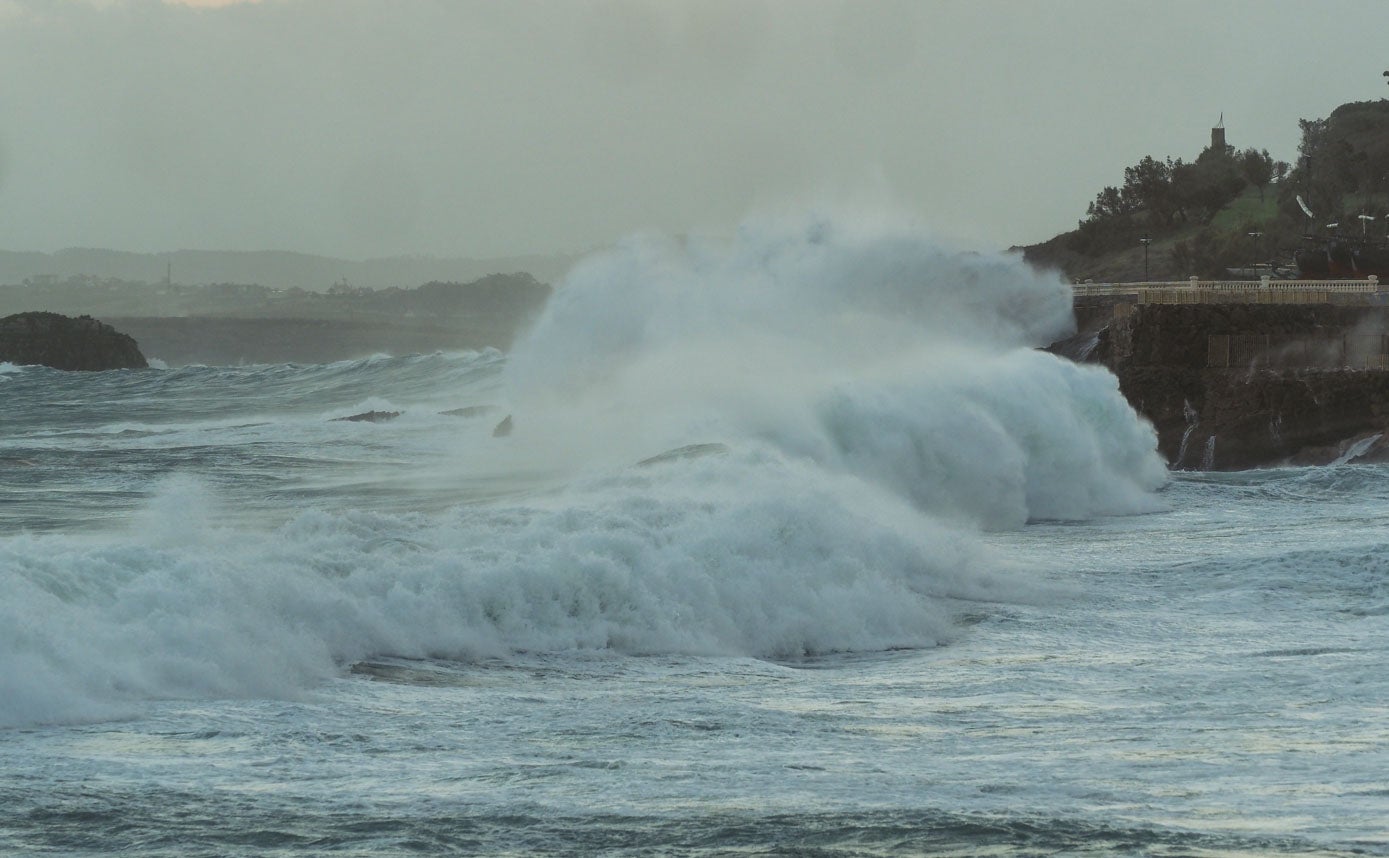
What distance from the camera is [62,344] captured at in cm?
8062

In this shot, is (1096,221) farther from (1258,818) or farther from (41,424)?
(1258,818)

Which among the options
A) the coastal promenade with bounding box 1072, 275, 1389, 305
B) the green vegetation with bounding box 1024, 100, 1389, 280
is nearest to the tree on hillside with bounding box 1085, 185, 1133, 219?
the green vegetation with bounding box 1024, 100, 1389, 280

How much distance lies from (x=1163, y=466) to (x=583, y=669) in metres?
20.7

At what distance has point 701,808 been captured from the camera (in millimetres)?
9125

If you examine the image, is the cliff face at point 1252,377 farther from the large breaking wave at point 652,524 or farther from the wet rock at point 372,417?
the wet rock at point 372,417

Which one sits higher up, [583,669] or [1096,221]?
[1096,221]

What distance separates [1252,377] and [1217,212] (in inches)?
2028

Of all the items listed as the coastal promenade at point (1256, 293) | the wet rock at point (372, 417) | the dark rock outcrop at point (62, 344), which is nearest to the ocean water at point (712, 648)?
the wet rock at point (372, 417)

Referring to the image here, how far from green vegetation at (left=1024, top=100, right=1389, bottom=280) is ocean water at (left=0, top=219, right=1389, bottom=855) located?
46.0 metres

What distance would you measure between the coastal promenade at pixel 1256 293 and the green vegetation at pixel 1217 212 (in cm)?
2235

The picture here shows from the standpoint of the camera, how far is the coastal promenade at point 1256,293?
42719mm

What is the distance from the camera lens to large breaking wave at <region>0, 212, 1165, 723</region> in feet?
40.2

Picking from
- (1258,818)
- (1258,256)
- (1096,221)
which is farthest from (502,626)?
(1096,221)

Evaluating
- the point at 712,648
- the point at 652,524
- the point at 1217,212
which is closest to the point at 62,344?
the point at 1217,212
